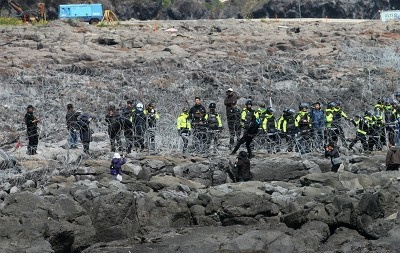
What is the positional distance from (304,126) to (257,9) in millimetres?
53212

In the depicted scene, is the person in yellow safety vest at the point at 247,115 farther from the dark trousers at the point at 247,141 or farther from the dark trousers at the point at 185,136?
the dark trousers at the point at 185,136

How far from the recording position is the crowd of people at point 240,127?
2433 cm

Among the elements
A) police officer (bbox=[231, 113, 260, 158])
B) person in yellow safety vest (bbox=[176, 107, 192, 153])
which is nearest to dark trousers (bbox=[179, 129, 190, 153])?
person in yellow safety vest (bbox=[176, 107, 192, 153])

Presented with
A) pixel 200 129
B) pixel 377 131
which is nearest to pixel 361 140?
pixel 377 131

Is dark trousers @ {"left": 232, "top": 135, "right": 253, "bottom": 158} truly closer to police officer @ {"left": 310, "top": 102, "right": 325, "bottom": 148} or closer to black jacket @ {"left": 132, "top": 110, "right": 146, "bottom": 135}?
police officer @ {"left": 310, "top": 102, "right": 325, "bottom": 148}

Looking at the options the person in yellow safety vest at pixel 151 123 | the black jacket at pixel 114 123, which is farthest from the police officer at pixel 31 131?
the person in yellow safety vest at pixel 151 123

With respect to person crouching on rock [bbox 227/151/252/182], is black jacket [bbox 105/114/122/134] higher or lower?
higher

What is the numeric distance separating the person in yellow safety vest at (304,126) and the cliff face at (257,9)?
50.1m

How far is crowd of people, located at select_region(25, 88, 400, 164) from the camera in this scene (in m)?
24.3

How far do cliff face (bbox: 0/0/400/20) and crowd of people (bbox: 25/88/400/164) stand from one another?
49.5m

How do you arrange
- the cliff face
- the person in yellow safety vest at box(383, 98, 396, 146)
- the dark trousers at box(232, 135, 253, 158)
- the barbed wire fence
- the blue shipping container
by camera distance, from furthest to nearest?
the cliff face, the blue shipping container, the barbed wire fence, the person in yellow safety vest at box(383, 98, 396, 146), the dark trousers at box(232, 135, 253, 158)

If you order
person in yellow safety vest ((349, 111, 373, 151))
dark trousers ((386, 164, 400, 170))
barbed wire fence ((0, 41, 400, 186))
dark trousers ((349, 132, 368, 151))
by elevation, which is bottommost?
dark trousers ((386, 164, 400, 170))

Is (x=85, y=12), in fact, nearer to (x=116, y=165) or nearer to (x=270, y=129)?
(x=270, y=129)

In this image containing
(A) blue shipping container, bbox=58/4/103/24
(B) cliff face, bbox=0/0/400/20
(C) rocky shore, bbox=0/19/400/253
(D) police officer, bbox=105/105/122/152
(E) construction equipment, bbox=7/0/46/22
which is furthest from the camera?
(B) cliff face, bbox=0/0/400/20
